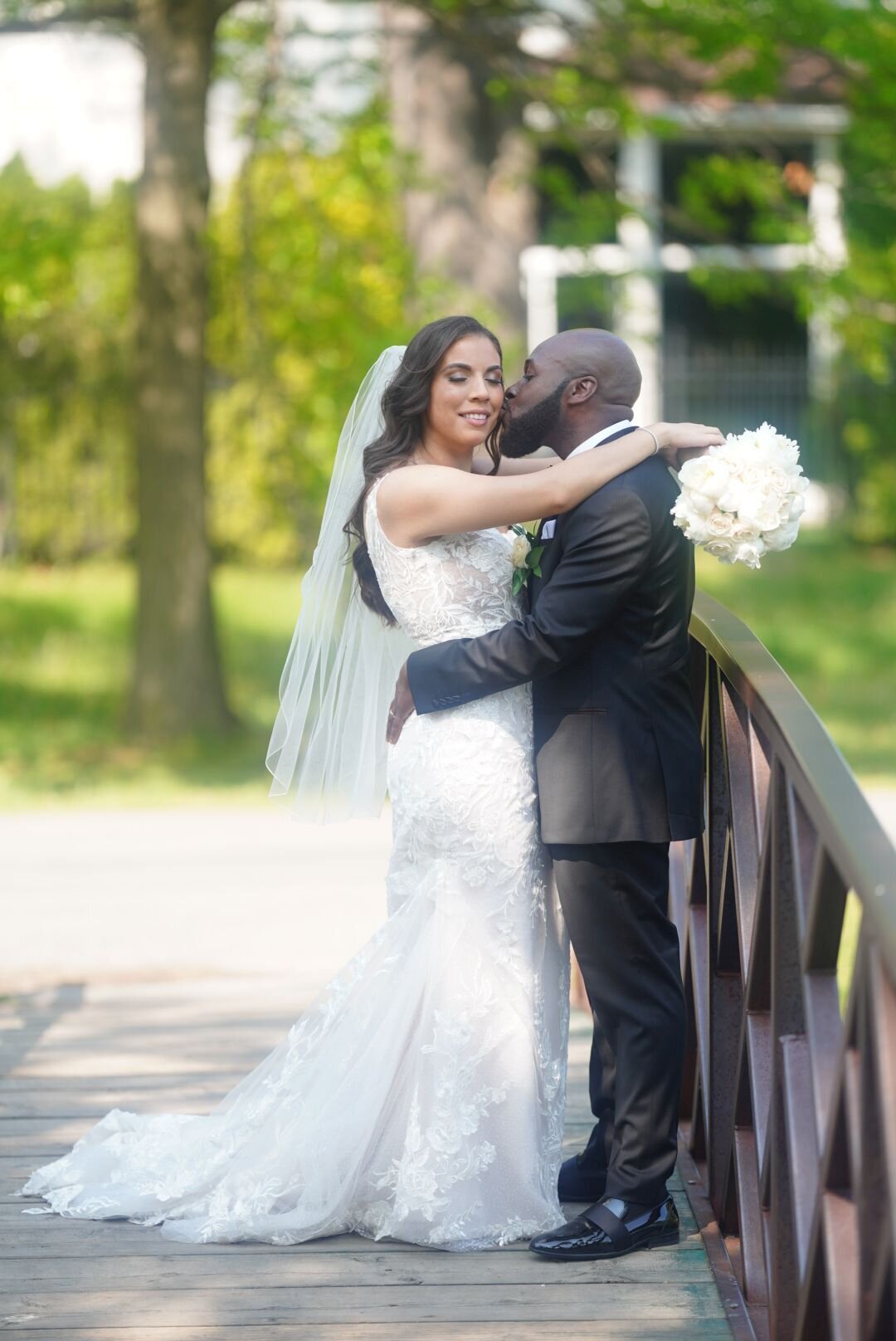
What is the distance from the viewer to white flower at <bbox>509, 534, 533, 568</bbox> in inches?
153

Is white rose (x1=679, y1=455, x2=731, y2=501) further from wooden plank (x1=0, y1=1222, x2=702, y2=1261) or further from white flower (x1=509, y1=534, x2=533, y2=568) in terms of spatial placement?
wooden plank (x1=0, y1=1222, x2=702, y2=1261)

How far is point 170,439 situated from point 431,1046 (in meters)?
8.99

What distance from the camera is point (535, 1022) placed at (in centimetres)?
397

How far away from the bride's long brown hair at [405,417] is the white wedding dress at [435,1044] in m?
0.14

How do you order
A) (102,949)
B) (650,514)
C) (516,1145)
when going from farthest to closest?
(102,949)
(516,1145)
(650,514)

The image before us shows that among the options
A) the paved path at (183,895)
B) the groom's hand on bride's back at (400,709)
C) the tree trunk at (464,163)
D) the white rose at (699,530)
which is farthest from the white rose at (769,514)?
the tree trunk at (464,163)

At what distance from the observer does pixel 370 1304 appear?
11.4 feet

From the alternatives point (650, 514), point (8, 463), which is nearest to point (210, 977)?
point (650, 514)

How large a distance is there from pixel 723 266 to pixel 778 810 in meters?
11.3

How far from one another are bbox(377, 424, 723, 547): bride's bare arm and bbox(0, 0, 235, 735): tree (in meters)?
8.58

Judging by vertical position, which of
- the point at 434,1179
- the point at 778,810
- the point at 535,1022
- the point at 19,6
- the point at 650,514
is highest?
the point at 19,6

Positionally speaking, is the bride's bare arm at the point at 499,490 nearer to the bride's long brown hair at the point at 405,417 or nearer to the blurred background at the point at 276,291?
the bride's long brown hair at the point at 405,417

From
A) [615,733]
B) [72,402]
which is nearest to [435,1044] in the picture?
[615,733]

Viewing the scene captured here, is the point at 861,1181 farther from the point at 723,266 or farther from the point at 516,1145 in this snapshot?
the point at 723,266
